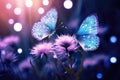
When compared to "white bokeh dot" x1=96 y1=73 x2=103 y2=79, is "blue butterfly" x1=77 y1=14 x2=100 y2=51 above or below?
above

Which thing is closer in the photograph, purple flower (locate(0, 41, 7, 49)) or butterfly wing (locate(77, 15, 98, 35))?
butterfly wing (locate(77, 15, 98, 35))

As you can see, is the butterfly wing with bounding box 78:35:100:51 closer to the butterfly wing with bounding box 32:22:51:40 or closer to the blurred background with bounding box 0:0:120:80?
the blurred background with bounding box 0:0:120:80

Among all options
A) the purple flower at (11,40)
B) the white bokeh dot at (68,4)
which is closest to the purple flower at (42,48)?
the purple flower at (11,40)

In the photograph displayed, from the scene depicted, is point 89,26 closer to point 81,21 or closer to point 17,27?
point 81,21

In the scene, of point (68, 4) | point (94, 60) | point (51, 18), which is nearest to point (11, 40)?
point (51, 18)

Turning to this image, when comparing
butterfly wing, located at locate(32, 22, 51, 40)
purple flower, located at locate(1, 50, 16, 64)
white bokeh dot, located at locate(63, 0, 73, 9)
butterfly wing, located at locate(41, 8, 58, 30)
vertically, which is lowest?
purple flower, located at locate(1, 50, 16, 64)

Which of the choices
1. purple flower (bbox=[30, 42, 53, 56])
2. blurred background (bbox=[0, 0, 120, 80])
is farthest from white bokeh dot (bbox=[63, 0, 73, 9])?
purple flower (bbox=[30, 42, 53, 56])

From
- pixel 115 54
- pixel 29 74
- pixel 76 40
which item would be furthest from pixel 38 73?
pixel 115 54
